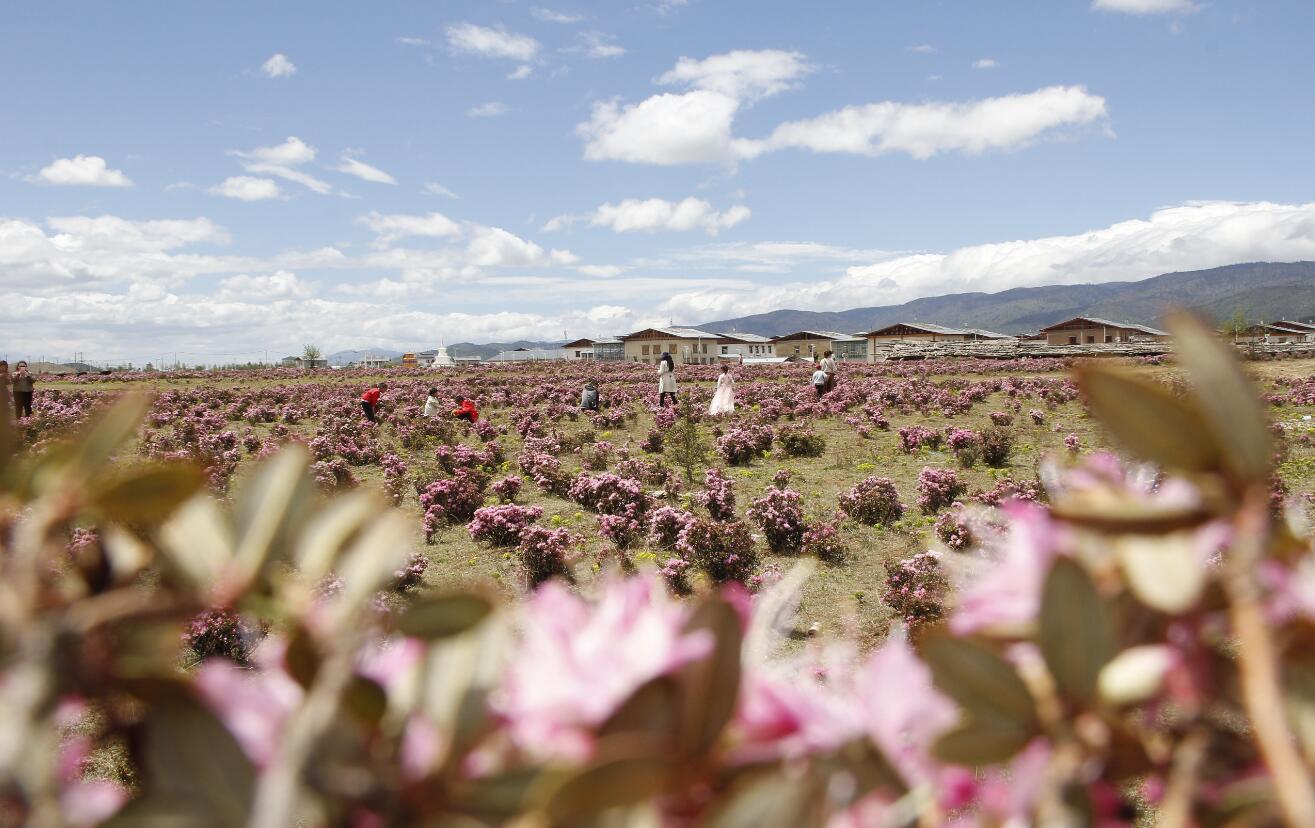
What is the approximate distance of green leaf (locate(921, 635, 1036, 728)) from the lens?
1.22 feet

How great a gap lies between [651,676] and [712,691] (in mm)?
28

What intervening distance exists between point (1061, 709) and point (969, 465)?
11.5 metres

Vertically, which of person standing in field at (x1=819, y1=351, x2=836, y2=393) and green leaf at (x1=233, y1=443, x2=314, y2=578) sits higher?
green leaf at (x1=233, y1=443, x2=314, y2=578)

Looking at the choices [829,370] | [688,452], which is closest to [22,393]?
[688,452]

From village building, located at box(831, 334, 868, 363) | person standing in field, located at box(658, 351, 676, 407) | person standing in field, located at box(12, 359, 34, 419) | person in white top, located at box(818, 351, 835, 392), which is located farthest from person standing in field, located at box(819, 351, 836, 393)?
village building, located at box(831, 334, 868, 363)

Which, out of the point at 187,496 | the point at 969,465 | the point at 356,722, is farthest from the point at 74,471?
the point at 969,465

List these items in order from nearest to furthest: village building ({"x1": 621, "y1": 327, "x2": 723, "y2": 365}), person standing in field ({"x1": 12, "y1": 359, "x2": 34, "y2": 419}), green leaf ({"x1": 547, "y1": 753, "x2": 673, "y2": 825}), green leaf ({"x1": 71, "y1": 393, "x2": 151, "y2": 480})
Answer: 1. green leaf ({"x1": 547, "y1": 753, "x2": 673, "y2": 825})
2. green leaf ({"x1": 71, "y1": 393, "x2": 151, "y2": 480})
3. person standing in field ({"x1": 12, "y1": 359, "x2": 34, "y2": 419})
4. village building ({"x1": 621, "y1": 327, "x2": 723, "y2": 365})

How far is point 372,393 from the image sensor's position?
1741cm

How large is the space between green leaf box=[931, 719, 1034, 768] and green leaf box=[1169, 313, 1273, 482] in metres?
0.15

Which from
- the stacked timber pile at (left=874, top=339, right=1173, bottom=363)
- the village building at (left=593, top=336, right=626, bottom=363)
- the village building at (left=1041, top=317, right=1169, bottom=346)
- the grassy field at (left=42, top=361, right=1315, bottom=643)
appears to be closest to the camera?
the grassy field at (left=42, top=361, right=1315, bottom=643)

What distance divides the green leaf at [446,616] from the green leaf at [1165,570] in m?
0.30

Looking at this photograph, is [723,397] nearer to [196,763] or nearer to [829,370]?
[829,370]

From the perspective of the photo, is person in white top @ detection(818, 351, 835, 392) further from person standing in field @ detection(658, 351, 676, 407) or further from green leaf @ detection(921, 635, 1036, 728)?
green leaf @ detection(921, 635, 1036, 728)

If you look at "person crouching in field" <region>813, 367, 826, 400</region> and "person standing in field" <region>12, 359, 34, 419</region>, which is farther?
"person crouching in field" <region>813, 367, 826, 400</region>
